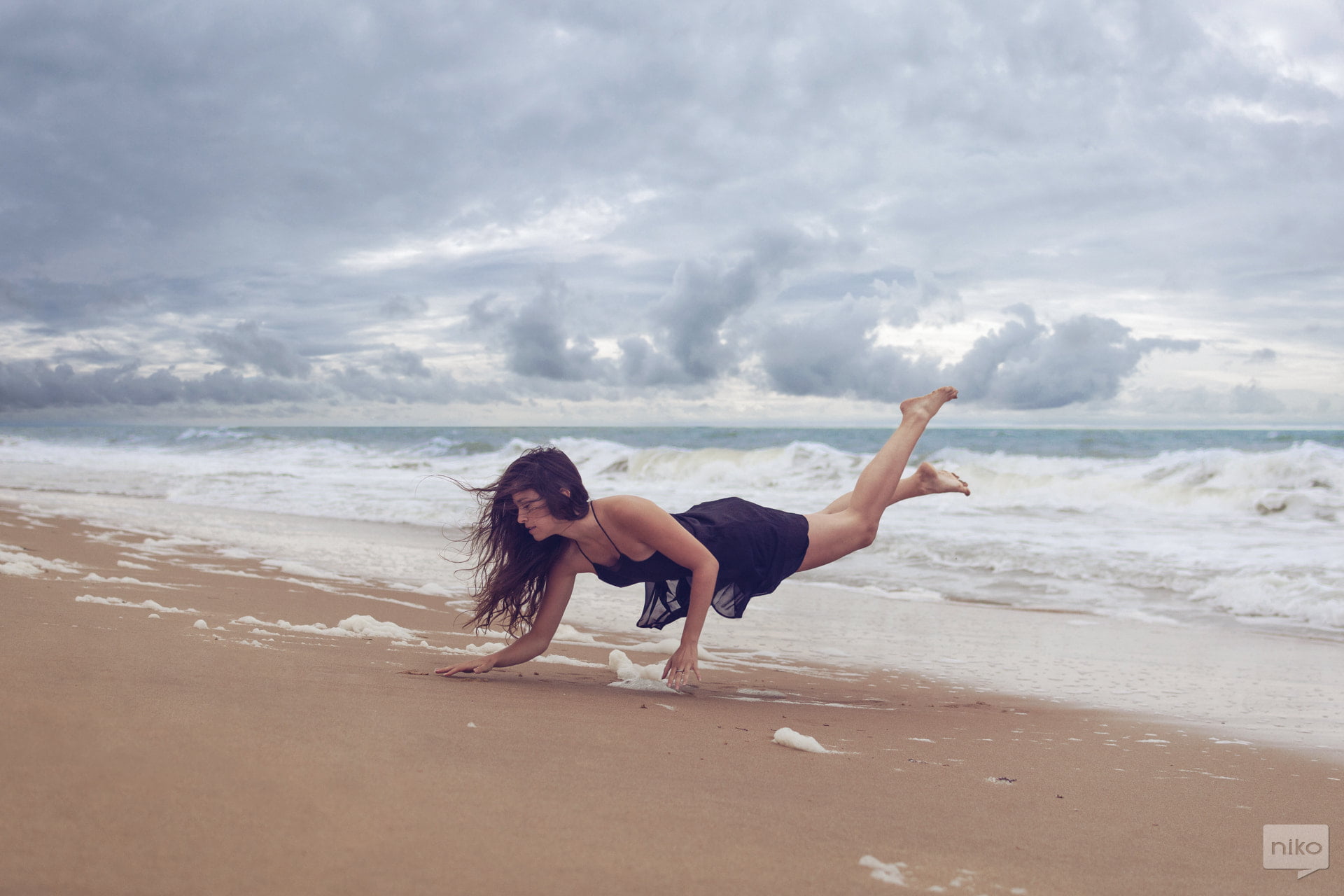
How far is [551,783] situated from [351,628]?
8.72ft

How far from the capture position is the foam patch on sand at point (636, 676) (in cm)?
351

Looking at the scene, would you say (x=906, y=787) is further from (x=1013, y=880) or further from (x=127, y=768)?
(x=127, y=768)

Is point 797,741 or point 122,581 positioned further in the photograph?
point 122,581

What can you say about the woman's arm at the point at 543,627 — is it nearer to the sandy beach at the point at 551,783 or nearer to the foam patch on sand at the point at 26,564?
the sandy beach at the point at 551,783

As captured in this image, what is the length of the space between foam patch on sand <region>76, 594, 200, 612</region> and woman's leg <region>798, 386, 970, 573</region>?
9.32 feet

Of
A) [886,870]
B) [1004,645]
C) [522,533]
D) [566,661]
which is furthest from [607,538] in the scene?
[1004,645]

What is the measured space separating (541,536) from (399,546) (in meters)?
Result: 6.08

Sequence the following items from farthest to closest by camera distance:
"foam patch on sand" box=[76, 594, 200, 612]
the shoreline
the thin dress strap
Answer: the shoreline, "foam patch on sand" box=[76, 594, 200, 612], the thin dress strap

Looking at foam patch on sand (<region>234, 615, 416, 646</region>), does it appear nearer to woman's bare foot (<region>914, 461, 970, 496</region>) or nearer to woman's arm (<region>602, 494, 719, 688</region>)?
woman's arm (<region>602, 494, 719, 688</region>)

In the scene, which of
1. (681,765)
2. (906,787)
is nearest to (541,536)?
(681,765)

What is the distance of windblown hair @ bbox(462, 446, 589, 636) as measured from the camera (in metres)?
3.26

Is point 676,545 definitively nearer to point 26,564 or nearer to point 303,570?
point 26,564

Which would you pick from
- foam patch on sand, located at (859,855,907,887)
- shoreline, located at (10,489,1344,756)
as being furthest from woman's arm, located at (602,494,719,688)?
foam patch on sand, located at (859,855,907,887)

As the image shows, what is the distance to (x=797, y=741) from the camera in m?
2.57
